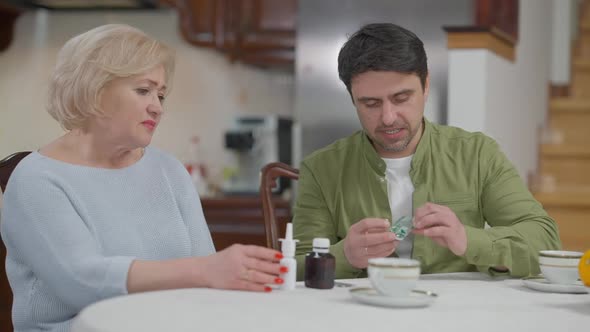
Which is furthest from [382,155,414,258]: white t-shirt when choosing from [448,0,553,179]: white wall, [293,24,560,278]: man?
[448,0,553,179]: white wall

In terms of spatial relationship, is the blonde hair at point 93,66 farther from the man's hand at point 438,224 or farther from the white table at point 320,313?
the man's hand at point 438,224

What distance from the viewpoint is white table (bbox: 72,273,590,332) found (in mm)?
1306

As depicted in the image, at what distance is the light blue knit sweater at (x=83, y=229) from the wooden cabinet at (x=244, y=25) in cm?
291

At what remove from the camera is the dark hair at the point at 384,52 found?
215 centimetres

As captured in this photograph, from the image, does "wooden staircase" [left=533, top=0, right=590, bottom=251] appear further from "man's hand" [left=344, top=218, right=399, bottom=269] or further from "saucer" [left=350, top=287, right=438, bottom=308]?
"saucer" [left=350, top=287, right=438, bottom=308]

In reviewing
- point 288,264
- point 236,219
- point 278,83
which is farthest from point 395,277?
point 278,83

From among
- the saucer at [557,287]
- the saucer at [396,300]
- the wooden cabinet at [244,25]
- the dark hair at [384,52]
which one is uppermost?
the wooden cabinet at [244,25]

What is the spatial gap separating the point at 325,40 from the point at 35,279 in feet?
9.45

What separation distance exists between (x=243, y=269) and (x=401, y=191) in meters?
0.74

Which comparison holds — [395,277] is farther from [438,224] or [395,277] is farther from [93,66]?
[93,66]

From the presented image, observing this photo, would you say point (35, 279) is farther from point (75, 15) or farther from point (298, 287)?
point (75, 15)

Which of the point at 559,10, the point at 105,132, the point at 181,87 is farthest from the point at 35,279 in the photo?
the point at 559,10

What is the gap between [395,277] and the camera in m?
1.46

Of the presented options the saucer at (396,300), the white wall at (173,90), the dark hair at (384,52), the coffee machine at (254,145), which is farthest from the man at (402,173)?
the white wall at (173,90)
